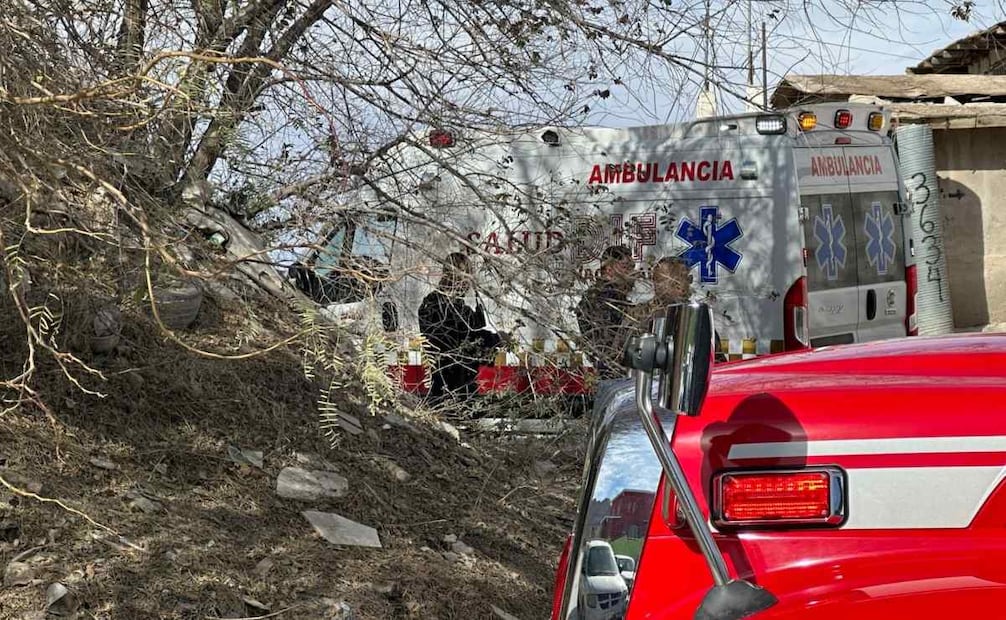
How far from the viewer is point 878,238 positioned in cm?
916

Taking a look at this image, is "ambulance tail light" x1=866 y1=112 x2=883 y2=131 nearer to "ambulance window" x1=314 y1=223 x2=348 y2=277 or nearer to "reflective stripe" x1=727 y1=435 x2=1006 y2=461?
"ambulance window" x1=314 y1=223 x2=348 y2=277

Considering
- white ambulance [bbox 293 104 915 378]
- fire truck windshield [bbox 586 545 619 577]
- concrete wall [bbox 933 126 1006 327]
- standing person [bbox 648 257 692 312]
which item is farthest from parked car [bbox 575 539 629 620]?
concrete wall [bbox 933 126 1006 327]

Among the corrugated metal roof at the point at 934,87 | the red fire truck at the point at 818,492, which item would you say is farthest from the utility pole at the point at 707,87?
the corrugated metal roof at the point at 934,87

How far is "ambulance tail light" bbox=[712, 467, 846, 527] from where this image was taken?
2.13 m

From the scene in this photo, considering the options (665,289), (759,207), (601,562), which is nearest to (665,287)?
(665,289)

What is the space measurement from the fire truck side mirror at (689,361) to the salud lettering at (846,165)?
671cm

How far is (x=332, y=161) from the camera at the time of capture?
5.95m

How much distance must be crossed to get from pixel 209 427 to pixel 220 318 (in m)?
1.31

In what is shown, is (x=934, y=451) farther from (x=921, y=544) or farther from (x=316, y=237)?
(x=316, y=237)

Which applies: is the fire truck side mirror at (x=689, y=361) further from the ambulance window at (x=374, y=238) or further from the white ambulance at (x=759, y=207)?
the white ambulance at (x=759, y=207)

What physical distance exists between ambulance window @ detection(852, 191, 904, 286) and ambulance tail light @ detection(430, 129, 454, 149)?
4013 mm

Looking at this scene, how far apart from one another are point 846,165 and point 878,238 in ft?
2.33

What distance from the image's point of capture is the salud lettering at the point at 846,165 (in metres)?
8.56

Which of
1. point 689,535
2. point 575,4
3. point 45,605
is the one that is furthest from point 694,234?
point 689,535
